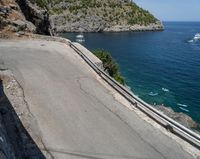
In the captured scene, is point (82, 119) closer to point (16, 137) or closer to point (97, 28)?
point (16, 137)

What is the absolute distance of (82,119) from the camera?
12961 millimetres

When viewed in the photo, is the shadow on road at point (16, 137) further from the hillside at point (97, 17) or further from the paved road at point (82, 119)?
the hillside at point (97, 17)

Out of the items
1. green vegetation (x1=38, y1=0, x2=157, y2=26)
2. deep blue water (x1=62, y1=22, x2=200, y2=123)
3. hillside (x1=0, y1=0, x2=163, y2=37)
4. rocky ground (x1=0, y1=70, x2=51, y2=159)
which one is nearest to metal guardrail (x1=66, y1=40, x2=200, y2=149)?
rocky ground (x1=0, y1=70, x2=51, y2=159)

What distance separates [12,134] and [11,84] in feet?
17.5

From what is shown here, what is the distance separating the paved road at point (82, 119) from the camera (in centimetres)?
1088

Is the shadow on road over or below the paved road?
over

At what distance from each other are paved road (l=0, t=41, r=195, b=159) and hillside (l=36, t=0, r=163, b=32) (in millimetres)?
148293

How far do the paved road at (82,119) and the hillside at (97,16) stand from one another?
487 feet

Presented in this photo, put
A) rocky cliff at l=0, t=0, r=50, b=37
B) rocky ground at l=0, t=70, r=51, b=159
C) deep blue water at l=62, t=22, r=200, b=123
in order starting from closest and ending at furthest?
rocky ground at l=0, t=70, r=51, b=159 → rocky cliff at l=0, t=0, r=50, b=37 → deep blue water at l=62, t=22, r=200, b=123

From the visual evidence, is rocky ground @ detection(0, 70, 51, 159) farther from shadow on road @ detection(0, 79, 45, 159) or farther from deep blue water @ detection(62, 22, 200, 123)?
deep blue water @ detection(62, 22, 200, 123)

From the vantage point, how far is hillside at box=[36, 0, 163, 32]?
17112 cm

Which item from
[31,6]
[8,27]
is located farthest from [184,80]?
[8,27]

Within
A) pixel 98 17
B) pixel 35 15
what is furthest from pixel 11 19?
pixel 98 17

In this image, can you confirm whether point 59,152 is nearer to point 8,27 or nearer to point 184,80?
point 8,27
